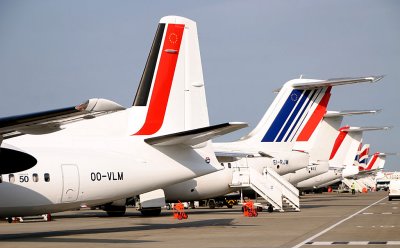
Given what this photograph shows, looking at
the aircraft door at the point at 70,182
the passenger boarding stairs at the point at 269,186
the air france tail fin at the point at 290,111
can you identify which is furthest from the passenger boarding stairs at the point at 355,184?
the aircraft door at the point at 70,182

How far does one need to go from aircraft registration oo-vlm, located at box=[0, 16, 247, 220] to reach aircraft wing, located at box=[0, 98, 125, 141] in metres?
0.05

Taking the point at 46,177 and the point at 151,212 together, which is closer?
the point at 46,177

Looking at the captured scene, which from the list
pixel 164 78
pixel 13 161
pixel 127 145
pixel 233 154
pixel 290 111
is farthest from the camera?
pixel 290 111

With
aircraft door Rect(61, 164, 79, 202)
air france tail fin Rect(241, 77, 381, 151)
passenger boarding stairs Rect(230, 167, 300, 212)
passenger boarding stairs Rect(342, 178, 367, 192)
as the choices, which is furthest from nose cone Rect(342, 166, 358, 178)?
aircraft door Rect(61, 164, 79, 202)

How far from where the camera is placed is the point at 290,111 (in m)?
43.6

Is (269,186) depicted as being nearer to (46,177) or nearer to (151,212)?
(151,212)

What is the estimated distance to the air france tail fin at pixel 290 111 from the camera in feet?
142

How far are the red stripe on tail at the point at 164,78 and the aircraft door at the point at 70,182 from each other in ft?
12.7

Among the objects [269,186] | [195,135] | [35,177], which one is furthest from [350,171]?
[35,177]

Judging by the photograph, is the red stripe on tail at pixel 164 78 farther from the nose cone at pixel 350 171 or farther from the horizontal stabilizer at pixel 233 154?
the nose cone at pixel 350 171

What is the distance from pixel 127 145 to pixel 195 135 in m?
2.85

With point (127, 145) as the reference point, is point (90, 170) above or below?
below

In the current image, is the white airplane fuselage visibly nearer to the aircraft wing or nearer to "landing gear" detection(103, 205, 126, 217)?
the aircraft wing

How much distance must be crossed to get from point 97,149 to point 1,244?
497 cm
